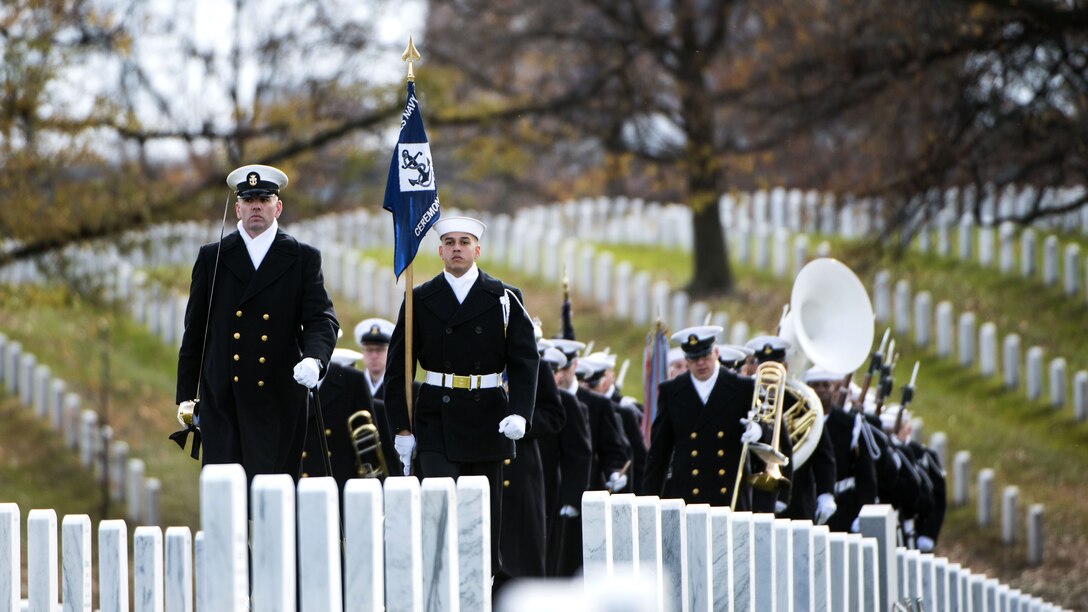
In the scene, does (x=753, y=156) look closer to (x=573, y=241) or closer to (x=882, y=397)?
(x=573, y=241)

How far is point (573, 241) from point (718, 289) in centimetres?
442

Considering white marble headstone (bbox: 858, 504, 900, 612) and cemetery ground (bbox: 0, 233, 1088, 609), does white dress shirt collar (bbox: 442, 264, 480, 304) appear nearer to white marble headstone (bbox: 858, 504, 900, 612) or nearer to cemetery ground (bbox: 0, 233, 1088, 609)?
white marble headstone (bbox: 858, 504, 900, 612)

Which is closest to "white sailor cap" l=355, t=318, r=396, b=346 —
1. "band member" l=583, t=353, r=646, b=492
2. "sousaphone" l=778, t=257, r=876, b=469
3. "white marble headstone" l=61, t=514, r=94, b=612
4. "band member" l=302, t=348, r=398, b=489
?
"band member" l=302, t=348, r=398, b=489

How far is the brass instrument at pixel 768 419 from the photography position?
1048cm

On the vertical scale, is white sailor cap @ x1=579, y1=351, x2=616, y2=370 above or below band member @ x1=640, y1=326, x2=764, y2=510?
above

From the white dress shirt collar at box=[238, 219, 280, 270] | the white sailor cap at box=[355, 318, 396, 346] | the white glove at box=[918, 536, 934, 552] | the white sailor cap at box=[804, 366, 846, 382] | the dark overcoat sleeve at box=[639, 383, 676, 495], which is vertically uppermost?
the white dress shirt collar at box=[238, 219, 280, 270]

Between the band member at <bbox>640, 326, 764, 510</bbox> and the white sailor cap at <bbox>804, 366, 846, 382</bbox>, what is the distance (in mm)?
2159

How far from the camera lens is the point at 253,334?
26.7 feet

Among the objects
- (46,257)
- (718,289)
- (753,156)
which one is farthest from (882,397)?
(718,289)

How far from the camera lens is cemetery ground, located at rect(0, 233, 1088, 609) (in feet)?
61.4

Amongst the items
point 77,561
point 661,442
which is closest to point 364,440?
point 661,442

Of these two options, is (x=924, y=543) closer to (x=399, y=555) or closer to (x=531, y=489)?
(x=531, y=489)

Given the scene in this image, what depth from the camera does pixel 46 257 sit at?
18.6 meters

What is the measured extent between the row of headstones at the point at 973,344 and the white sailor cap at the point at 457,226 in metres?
15.4
